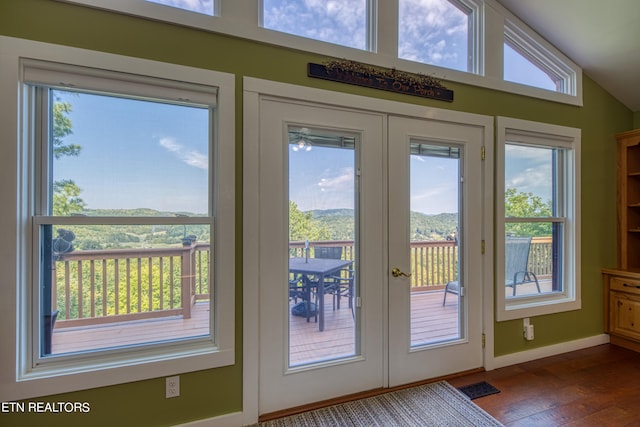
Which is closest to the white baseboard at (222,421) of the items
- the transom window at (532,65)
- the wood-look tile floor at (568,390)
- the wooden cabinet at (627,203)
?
the wood-look tile floor at (568,390)

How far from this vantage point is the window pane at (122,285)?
1725mm

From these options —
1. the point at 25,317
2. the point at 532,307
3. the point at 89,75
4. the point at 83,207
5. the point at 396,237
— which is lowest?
the point at 532,307

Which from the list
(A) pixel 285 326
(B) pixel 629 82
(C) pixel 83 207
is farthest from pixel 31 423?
(B) pixel 629 82

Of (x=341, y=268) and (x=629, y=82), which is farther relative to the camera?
(x=629, y=82)

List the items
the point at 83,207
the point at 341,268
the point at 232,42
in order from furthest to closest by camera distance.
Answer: the point at 341,268
the point at 232,42
the point at 83,207

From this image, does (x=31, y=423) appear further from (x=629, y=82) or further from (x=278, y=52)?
(x=629, y=82)

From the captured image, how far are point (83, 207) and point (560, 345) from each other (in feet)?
13.3

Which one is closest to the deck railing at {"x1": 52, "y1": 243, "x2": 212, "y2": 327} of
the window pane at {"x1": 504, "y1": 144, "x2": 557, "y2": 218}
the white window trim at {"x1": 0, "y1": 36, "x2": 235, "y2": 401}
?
the white window trim at {"x1": 0, "y1": 36, "x2": 235, "y2": 401}

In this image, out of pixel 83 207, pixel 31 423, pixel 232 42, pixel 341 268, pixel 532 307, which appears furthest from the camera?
pixel 532 307

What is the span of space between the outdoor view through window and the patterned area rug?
959mm

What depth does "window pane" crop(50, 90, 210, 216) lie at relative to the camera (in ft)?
5.67

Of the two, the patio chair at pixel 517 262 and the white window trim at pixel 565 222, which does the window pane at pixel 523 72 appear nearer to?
the white window trim at pixel 565 222

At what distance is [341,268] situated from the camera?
2271mm
